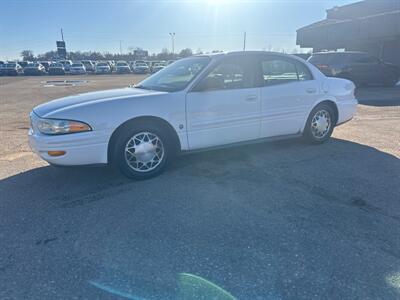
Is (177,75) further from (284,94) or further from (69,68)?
(69,68)

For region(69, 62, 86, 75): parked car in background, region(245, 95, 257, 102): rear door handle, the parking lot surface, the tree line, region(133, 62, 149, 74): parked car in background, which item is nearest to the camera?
the parking lot surface

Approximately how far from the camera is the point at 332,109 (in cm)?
563

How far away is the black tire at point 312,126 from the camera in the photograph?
5.38 metres

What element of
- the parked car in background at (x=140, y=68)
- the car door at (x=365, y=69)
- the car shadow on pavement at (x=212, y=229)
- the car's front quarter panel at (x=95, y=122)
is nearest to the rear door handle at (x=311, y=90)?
the car shadow on pavement at (x=212, y=229)

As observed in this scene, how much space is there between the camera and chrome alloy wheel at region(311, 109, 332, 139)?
215 inches

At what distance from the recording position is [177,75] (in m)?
4.68

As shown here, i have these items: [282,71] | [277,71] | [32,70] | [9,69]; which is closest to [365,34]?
[282,71]

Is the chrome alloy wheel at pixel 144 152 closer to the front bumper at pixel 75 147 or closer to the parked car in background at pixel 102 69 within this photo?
the front bumper at pixel 75 147

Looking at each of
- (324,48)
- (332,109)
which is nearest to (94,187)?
(332,109)

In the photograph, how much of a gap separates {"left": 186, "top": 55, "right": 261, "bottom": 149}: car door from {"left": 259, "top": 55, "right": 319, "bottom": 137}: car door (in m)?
0.18

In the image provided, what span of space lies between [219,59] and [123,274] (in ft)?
10.4

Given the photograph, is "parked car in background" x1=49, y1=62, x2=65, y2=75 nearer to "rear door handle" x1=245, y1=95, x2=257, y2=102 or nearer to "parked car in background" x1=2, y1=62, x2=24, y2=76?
"parked car in background" x1=2, y1=62, x2=24, y2=76

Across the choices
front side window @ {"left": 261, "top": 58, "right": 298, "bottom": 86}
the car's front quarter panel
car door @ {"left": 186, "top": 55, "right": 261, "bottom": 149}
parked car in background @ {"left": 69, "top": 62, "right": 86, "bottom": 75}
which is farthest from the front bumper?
parked car in background @ {"left": 69, "top": 62, "right": 86, "bottom": 75}

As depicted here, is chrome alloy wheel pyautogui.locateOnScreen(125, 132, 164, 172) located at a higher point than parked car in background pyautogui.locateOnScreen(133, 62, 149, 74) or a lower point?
lower
